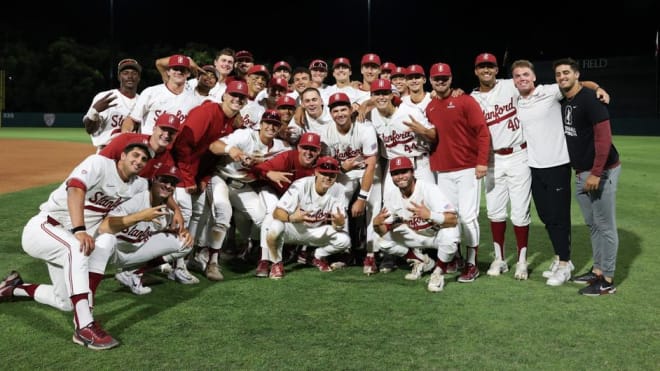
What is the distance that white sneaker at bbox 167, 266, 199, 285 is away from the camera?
5297 millimetres

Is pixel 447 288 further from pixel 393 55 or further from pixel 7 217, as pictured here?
pixel 393 55

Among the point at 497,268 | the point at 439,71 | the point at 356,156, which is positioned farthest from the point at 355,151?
the point at 497,268

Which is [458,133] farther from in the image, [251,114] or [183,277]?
[183,277]

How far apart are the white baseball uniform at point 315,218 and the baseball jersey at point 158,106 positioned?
1.34 meters

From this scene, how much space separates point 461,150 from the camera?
5.59 m

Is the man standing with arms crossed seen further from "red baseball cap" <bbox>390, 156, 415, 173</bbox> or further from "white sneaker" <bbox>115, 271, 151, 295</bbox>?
"white sneaker" <bbox>115, 271, 151, 295</bbox>

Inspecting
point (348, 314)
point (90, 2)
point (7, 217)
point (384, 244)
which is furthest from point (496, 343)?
point (90, 2)

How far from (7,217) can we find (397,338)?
7108 millimetres

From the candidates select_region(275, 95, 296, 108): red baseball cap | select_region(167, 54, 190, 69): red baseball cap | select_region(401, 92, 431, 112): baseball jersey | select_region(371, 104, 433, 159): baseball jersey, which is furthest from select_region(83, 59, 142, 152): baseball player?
select_region(401, 92, 431, 112): baseball jersey

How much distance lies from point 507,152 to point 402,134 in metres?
1.03

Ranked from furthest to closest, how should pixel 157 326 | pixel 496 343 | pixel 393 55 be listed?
pixel 393 55, pixel 157 326, pixel 496 343

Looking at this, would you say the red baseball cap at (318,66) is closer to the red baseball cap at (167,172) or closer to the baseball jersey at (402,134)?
the baseball jersey at (402,134)

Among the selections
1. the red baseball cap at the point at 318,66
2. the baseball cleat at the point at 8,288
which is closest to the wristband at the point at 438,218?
the red baseball cap at the point at 318,66

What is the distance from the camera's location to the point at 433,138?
5.65m
